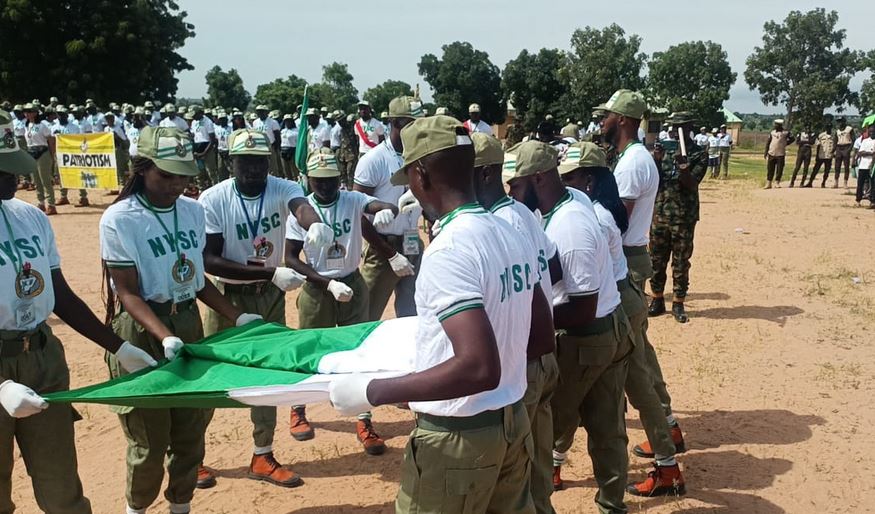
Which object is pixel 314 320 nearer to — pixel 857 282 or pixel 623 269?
pixel 623 269

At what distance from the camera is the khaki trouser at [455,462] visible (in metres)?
2.38

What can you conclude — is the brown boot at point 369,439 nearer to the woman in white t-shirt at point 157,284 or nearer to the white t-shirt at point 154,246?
the woman in white t-shirt at point 157,284

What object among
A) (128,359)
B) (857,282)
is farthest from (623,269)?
(857,282)

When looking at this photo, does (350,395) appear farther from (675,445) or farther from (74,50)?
(74,50)

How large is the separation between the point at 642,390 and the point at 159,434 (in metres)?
2.91

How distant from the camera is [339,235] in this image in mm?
5215

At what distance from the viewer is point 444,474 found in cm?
238

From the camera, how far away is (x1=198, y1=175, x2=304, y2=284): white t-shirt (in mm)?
4570

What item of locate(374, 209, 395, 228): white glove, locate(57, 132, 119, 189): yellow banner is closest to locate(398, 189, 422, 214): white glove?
locate(374, 209, 395, 228): white glove

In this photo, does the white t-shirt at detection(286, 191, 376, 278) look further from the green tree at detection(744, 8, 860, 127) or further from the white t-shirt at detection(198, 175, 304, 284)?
the green tree at detection(744, 8, 860, 127)

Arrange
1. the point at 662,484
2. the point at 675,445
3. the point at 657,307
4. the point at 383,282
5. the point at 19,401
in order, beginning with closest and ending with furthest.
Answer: the point at 19,401, the point at 662,484, the point at 675,445, the point at 383,282, the point at 657,307

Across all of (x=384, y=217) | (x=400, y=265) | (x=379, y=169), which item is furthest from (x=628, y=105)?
(x=379, y=169)

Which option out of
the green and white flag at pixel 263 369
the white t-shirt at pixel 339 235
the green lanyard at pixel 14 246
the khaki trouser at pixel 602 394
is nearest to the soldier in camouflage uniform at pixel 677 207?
the white t-shirt at pixel 339 235

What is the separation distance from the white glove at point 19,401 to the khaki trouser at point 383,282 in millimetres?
3350
